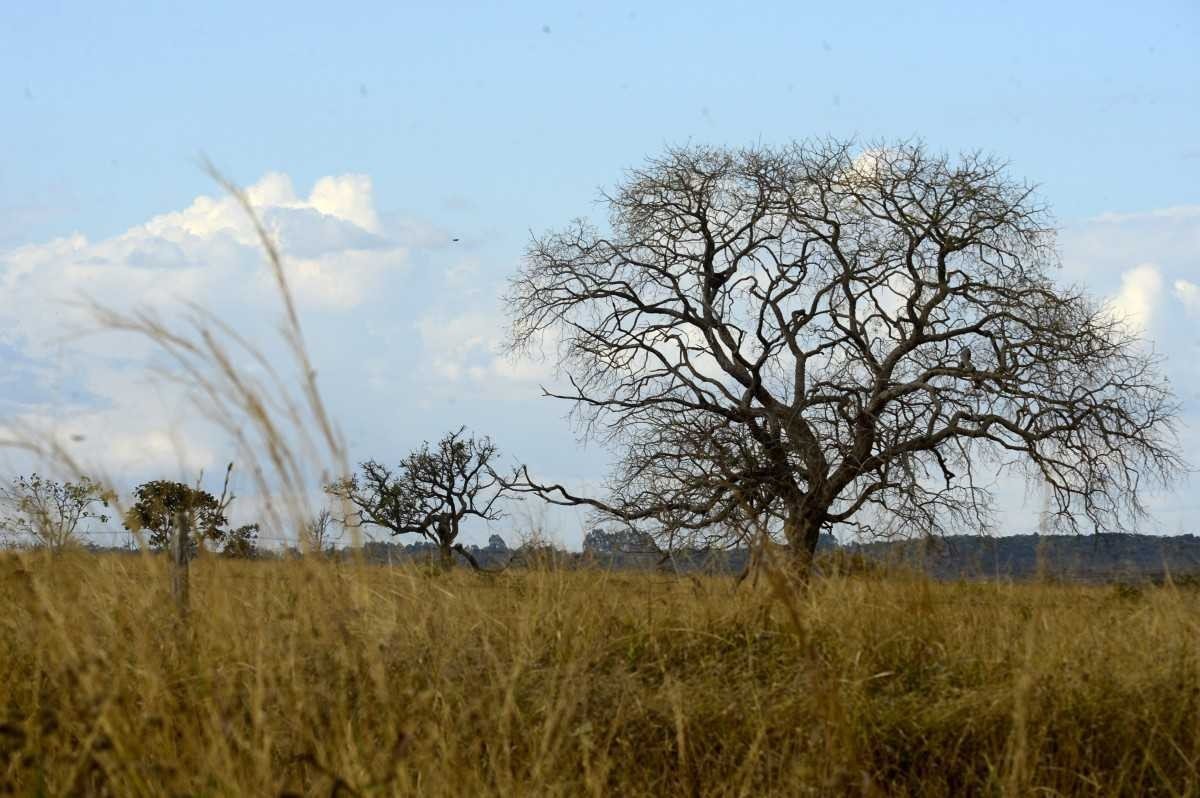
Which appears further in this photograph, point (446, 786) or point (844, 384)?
point (844, 384)

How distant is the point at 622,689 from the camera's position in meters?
5.36

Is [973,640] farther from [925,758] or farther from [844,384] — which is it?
[844,384]

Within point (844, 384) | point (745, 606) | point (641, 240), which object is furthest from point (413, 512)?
point (745, 606)

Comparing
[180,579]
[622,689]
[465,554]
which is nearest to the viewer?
[622,689]

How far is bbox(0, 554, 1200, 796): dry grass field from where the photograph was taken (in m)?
4.18

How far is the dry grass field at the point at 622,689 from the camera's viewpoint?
13.7 ft

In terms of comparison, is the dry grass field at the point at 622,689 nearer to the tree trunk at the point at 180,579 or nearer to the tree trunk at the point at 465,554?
the tree trunk at the point at 180,579

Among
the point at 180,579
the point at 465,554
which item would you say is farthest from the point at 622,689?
the point at 465,554

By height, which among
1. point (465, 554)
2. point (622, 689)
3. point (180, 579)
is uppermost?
point (465, 554)

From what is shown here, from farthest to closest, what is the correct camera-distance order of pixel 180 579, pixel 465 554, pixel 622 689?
1. pixel 465 554
2. pixel 180 579
3. pixel 622 689

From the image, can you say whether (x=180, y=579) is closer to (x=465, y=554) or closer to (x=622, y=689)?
(x=465, y=554)

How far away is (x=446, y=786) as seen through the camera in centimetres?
375

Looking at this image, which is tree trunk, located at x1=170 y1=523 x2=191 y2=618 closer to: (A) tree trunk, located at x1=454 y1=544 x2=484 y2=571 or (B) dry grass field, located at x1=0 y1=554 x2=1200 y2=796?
(B) dry grass field, located at x1=0 y1=554 x2=1200 y2=796

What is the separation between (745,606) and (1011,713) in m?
1.72
